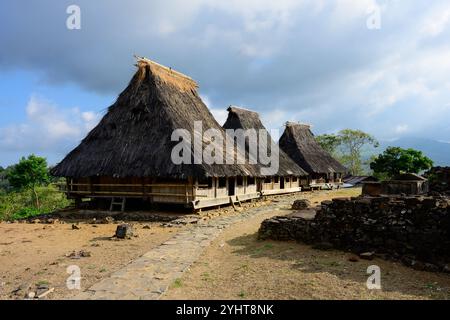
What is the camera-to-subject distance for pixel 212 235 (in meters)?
11.1

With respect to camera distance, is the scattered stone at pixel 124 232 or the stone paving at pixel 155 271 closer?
the stone paving at pixel 155 271

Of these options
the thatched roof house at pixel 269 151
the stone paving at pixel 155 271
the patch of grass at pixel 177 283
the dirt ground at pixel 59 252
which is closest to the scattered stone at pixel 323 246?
the stone paving at pixel 155 271

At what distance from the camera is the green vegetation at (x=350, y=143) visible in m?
49.6

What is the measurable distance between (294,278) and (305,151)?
26966mm

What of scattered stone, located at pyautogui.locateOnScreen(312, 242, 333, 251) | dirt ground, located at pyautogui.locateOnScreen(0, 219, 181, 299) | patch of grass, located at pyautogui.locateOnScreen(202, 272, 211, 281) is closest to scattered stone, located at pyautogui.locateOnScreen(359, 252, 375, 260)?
scattered stone, located at pyautogui.locateOnScreen(312, 242, 333, 251)

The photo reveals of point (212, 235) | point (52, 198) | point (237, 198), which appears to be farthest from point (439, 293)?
point (52, 198)

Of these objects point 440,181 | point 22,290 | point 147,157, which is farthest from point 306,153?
point 22,290

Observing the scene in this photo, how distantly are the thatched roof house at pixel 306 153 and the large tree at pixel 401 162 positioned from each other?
12.0ft

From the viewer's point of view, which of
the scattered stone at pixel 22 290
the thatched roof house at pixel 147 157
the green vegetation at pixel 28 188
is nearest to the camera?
the scattered stone at pixel 22 290

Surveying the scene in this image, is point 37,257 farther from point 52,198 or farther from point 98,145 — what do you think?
point 52,198

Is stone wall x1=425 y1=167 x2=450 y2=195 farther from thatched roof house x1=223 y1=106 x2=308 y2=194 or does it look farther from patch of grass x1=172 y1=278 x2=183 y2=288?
patch of grass x1=172 y1=278 x2=183 y2=288

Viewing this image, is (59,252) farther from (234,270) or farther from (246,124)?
(246,124)

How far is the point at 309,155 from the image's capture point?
32688 millimetres

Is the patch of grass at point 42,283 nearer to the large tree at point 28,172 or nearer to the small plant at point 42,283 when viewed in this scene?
the small plant at point 42,283
